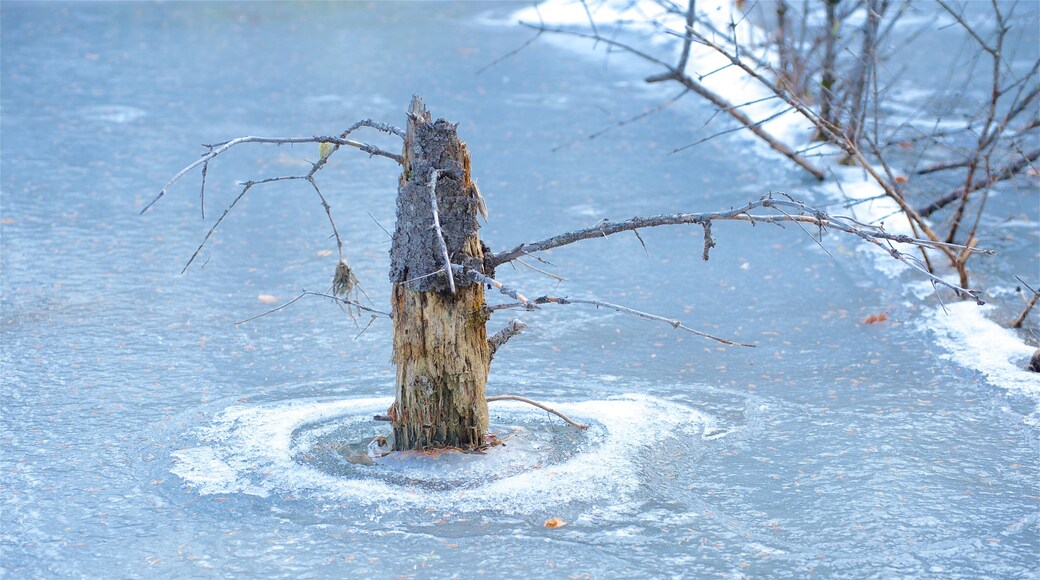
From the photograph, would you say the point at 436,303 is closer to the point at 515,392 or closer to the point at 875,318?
the point at 515,392

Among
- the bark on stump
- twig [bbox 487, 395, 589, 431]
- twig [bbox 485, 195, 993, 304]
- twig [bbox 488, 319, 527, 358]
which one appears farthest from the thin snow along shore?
twig [bbox 487, 395, 589, 431]

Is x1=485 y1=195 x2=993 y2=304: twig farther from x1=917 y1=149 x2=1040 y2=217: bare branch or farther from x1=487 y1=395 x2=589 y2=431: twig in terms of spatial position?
x1=917 y1=149 x2=1040 y2=217: bare branch

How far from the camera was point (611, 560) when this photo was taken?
363cm

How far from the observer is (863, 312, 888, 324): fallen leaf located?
233 inches

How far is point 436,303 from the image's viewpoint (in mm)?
4145

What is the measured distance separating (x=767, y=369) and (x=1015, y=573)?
1932mm

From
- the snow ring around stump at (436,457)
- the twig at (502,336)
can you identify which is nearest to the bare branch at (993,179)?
the snow ring around stump at (436,457)

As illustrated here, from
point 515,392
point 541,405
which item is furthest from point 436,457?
point 515,392

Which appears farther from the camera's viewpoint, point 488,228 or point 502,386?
point 488,228

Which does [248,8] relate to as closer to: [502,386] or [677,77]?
[677,77]

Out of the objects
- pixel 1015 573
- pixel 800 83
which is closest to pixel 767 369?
pixel 1015 573

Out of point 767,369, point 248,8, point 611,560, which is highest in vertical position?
point 248,8

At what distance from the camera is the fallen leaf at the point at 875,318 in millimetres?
5930

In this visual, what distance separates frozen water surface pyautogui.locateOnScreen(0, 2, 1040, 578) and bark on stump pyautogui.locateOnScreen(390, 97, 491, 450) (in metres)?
0.18
